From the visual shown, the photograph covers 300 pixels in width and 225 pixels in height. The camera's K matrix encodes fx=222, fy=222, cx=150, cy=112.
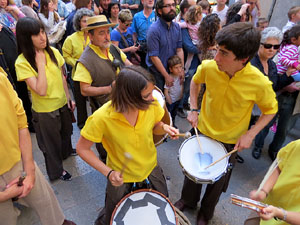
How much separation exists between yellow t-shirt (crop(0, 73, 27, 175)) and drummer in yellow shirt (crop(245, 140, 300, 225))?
1.63m

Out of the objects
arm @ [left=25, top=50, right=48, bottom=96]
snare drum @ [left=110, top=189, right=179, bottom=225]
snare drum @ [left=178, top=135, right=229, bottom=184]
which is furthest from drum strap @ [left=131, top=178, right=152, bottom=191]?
arm @ [left=25, top=50, right=48, bottom=96]

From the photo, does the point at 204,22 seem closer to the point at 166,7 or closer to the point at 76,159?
the point at 166,7

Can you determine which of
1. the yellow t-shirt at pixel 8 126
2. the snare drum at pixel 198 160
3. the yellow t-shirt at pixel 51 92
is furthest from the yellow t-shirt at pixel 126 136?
the yellow t-shirt at pixel 51 92

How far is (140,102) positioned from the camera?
1.47 m

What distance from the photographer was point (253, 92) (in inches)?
70.9

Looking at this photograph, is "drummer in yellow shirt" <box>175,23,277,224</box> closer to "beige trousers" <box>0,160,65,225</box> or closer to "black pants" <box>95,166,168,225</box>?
"black pants" <box>95,166,168,225</box>

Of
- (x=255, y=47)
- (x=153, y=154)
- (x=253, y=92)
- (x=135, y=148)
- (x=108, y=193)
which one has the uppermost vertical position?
(x=255, y=47)

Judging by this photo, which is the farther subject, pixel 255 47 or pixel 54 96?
pixel 54 96

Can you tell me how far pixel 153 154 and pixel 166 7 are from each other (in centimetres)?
234

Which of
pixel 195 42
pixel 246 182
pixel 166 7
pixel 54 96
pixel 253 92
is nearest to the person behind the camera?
pixel 253 92

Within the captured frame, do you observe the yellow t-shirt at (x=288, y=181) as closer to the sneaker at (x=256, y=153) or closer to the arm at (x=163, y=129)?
the arm at (x=163, y=129)

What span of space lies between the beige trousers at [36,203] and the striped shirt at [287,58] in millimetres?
3066

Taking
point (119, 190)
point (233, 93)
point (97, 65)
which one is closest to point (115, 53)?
point (97, 65)

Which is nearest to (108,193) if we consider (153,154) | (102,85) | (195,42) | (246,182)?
(153,154)
